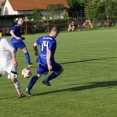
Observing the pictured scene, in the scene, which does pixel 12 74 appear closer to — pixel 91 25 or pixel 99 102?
pixel 99 102

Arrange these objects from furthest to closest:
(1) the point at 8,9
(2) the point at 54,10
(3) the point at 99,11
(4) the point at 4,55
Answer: (1) the point at 8,9 < (2) the point at 54,10 < (3) the point at 99,11 < (4) the point at 4,55

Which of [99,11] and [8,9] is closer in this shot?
[99,11]

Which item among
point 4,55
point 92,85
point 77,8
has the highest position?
point 4,55

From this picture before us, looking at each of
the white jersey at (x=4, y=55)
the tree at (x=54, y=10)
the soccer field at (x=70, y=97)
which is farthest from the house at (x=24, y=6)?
the white jersey at (x=4, y=55)

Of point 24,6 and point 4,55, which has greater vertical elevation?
point 4,55

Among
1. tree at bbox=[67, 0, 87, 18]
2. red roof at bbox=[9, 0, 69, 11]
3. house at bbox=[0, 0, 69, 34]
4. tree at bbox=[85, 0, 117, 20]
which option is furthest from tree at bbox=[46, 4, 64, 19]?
tree at bbox=[67, 0, 87, 18]

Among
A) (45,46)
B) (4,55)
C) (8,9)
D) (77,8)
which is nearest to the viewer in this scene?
(4,55)

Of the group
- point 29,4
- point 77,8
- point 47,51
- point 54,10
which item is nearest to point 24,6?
point 29,4

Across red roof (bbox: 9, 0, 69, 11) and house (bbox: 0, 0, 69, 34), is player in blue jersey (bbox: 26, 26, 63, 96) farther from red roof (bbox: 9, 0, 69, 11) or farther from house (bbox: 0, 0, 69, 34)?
red roof (bbox: 9, 0, 69, 11)

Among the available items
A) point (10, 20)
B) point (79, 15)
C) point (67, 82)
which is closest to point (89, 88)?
point (67, 82)

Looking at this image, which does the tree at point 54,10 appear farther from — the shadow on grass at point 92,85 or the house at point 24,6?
the shadow on grass at point 92,85

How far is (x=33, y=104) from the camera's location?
7934 mm

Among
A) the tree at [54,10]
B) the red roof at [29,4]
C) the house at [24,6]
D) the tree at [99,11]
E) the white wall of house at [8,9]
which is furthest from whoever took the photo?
the white wall of house at [8,9]

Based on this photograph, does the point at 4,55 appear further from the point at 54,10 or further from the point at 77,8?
the point at 77,8
